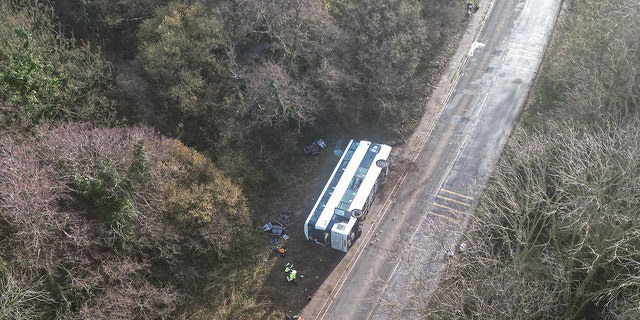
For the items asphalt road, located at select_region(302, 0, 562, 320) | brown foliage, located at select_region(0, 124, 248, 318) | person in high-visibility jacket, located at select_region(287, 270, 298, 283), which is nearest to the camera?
brown foliage, located at select_region(0, 124, 248, 318)

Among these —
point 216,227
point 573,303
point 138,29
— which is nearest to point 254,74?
point 138,29

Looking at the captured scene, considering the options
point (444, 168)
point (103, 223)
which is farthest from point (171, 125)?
point (444, 168)

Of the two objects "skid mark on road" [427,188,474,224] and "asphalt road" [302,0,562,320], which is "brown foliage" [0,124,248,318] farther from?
"skid mark on road" [427,188,474,224]

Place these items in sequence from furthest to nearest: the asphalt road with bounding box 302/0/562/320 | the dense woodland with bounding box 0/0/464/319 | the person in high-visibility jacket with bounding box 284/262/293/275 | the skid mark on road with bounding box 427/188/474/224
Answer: the skid mark on road with bounding box 427/188/474/224 < the person in high-visibility jacket with bounding box 284/262/293/275 < the asphalt road with bounding box 302/0/562/320 < the dense woodland with bounding box 0/0/464/319

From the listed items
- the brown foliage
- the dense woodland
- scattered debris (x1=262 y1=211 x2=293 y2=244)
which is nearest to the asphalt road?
the dense woodland

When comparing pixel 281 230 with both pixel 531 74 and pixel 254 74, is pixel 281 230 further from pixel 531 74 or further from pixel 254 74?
pixel 531 74

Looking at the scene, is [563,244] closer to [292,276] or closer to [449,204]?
[449,204]

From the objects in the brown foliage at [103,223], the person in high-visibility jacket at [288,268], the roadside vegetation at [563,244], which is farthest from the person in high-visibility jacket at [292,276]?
the roadside vegetation at [563,244]

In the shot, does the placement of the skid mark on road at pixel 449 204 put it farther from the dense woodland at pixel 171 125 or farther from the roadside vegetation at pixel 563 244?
the dense woodland at pixel 171 125
